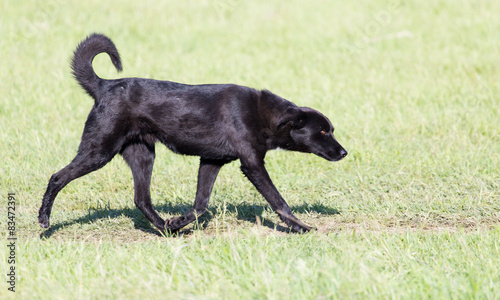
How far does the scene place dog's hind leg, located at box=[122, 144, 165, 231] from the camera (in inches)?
188

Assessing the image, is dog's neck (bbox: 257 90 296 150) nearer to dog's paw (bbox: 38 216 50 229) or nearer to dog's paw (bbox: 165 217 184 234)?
dog's paw (bbox: 165 217 184 234)

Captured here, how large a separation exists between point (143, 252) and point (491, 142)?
4665mm

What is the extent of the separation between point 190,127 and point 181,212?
107 centimetres

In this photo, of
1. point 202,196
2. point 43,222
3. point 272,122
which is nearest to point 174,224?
point 202,196

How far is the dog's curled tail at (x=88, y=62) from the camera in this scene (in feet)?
15.3

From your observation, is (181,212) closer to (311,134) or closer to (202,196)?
(202,196)

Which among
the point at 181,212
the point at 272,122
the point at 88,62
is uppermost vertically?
the point at 88,62

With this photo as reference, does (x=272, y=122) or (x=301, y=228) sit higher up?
(x=272, y=122)

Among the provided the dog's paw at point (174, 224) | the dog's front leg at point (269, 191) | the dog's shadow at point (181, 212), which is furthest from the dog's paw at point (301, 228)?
the dog's paw at point (174, 224)

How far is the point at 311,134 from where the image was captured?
15.5 feet

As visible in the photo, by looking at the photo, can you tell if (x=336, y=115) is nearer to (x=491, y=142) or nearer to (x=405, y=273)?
(x=491, y=142)

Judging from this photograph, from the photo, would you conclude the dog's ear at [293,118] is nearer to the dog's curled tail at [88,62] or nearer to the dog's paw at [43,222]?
the dog's curled tail at [88,62]

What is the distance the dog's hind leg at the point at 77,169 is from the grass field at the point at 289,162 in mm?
210

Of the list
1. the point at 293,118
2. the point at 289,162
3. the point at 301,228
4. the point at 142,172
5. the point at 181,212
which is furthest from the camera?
the point at 289,162
